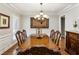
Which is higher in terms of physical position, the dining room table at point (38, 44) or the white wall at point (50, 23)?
the white wall at point (50, 23)

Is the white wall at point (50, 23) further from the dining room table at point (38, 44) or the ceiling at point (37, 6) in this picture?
the dining room table at point (38, 44)

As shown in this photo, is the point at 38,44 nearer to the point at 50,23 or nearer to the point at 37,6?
the point at 37,6

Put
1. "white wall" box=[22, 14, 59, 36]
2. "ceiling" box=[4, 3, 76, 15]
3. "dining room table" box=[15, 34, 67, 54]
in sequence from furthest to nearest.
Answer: "white wall" box=[22, 14, 59, 36] → "ceiling" box=[4, 3, 76, 15] → "dining room table" box=[15, 34, 67, 54]

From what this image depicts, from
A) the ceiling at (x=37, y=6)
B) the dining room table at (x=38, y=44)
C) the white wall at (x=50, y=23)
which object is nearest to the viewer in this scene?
the dining room table at (x=38, y=44)

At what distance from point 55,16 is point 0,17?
6.20m

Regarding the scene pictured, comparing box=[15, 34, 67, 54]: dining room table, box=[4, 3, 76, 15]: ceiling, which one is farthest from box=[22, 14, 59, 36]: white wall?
box=[15, 34, 67, 54]: dining room table

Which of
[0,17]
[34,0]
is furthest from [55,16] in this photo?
[34,0]

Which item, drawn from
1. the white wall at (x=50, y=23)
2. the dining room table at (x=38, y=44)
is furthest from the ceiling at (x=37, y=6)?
the dining room table at (x=38, y=44)

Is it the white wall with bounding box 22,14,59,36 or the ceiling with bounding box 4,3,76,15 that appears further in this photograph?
the white wall with bounding box 22,14,59,36

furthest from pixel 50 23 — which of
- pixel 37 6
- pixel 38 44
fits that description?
pixel 38 44

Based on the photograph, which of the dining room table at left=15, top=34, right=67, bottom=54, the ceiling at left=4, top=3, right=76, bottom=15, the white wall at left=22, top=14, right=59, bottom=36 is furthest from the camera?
the white wall at left=22, top=14, right=59, bottom=36

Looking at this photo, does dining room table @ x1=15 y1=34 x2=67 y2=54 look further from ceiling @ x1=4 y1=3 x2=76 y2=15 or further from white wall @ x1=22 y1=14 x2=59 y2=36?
white wall @ x1=22 y1=14 x2=59 y2=36
